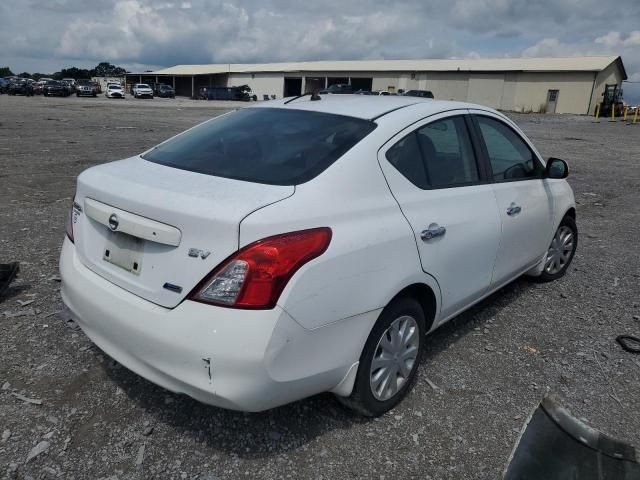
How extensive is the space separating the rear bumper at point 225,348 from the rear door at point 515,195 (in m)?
1.68

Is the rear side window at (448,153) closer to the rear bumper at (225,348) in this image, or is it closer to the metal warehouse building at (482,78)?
the rear bumper at (225,348)

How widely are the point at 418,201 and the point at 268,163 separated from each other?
2.76 feet

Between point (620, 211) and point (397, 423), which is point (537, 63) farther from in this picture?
point (397, 423)

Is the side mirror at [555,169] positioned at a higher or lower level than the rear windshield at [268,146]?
lower

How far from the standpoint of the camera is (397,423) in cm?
276

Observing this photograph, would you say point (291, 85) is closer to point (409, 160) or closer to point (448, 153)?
point (448, 153)

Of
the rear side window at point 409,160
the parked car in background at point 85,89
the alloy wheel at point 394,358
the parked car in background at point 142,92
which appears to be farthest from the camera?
the parked car in background at point 142,92

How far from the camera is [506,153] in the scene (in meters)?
3.80

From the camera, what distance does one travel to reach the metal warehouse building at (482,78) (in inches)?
1853

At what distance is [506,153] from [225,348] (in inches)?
108

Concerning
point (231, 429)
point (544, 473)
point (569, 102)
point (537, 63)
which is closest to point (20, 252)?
point (231, 429)

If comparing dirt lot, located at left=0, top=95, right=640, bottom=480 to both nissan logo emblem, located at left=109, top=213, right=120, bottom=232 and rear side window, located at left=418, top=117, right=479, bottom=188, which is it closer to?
nissan logo emblem, located at left=109, top=213, right=120, bottom=232

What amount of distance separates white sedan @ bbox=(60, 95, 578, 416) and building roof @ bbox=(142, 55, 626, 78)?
51.1m

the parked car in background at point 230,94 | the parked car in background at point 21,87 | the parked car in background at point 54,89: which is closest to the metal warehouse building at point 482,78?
the parked car in background at point 230,94
